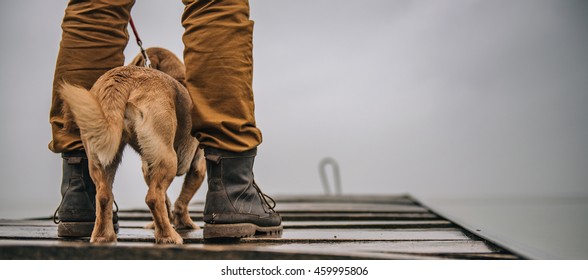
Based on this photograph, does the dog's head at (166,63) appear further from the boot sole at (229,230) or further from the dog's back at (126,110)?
the boot sole at (229,230)

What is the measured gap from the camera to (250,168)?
2.40 m

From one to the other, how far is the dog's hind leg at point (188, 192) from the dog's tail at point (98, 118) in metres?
0.73

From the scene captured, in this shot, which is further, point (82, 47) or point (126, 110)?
point (82, 47)

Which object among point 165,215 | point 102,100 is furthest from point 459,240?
point 102,100

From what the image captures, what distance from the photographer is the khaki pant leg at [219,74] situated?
90.2 inches

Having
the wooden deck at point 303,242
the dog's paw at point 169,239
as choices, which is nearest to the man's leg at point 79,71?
the wooden deck at point 303,242

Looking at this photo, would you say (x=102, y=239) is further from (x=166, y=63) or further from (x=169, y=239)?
(x=166, y=63)

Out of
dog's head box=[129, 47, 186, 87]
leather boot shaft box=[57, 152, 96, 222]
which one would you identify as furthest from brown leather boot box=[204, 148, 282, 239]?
dog's head box=[129, 47, 186, 87]

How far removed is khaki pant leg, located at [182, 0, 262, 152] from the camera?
229cm

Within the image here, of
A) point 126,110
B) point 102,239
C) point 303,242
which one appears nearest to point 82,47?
point 126,110

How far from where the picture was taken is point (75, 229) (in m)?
2.36

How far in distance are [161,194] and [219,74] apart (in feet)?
1.38
